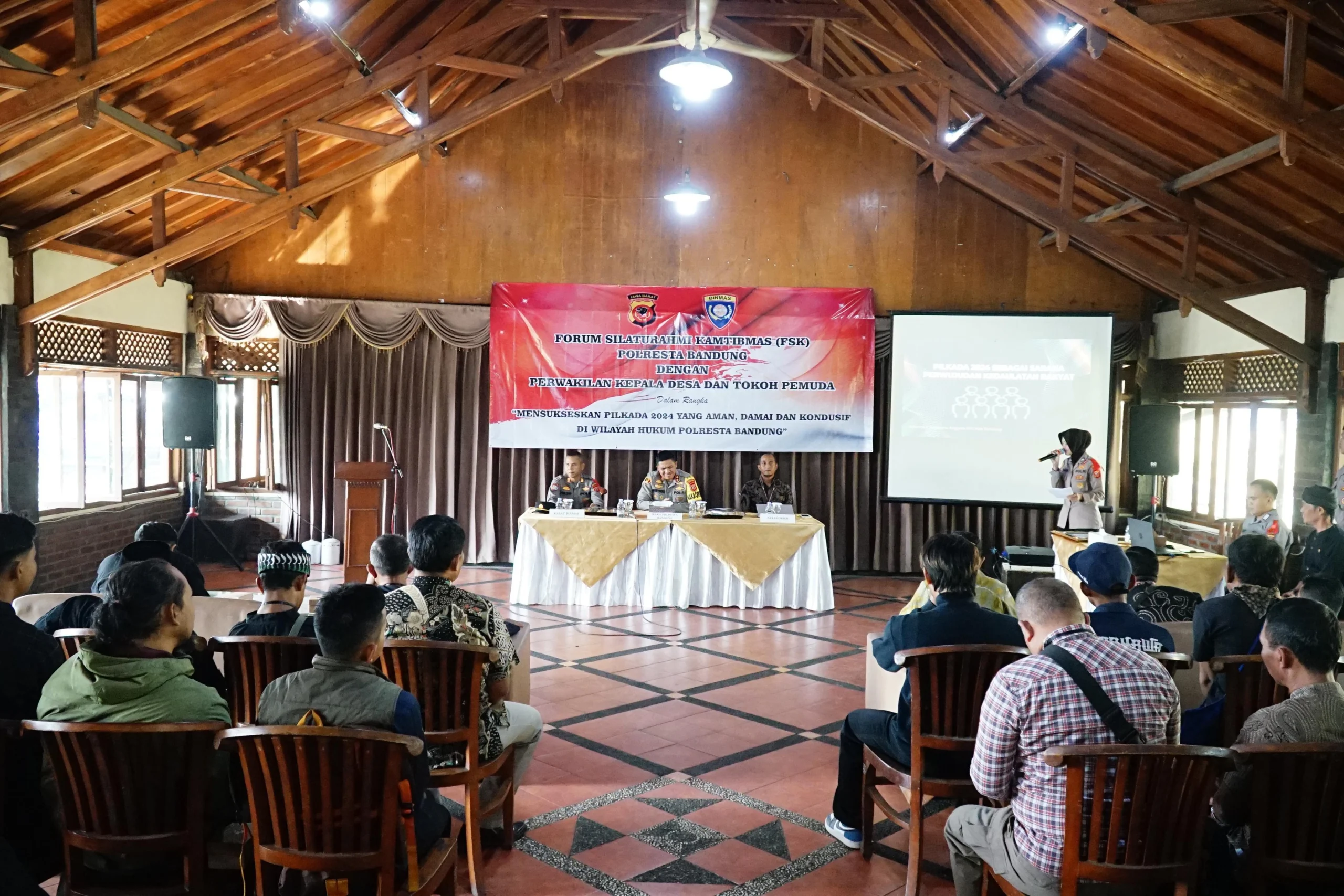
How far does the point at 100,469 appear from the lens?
26.3 feet

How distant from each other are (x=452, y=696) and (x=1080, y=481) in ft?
17.5

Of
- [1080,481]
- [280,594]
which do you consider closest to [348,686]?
[280,594]

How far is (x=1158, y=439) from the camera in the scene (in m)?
7.78

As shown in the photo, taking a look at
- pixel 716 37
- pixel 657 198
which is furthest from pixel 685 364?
pixel 716 37

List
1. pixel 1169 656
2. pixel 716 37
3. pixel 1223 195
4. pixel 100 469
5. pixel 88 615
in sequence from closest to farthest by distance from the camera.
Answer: pixel 1169 656, pixel 88 615, pixel 716 37, pixel 1223 195, pixel 100 469

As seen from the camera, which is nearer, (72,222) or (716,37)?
(716,37)

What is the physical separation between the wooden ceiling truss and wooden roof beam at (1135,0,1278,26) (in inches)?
0.4

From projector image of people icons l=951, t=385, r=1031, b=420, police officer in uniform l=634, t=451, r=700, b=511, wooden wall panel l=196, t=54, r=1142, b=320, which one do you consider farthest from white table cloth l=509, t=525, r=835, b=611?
wooden wall panel l=196, t=54, r=1142, b=320

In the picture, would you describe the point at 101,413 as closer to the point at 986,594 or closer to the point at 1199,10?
the point at 986,594

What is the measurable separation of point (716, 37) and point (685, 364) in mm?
3827

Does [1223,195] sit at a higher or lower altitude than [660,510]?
higher

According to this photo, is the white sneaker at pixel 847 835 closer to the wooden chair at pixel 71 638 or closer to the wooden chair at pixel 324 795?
the wooden chair at pixel 324 795

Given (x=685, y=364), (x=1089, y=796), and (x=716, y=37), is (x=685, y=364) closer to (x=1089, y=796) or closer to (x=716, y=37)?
(x=716, y=37)

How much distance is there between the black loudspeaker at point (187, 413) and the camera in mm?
7949
